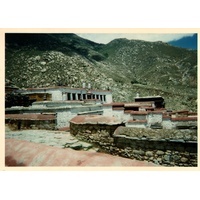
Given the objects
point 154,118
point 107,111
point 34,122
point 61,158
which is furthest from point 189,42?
point 107,111

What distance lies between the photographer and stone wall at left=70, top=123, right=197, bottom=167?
4.13 m

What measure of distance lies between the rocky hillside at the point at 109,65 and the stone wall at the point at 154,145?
199 cm

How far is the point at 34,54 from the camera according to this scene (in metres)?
18.4

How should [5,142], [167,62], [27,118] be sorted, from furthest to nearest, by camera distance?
[167,62]
[27,118]
[5,142]

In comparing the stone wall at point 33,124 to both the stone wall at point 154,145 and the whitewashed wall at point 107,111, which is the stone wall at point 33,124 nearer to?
the stone wall at point 154,145

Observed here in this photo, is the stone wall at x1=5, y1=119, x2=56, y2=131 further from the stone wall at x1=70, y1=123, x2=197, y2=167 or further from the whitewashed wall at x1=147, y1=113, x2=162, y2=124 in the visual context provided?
the whitewashed wall at x1=147, y1=113, x2=162, y2=124

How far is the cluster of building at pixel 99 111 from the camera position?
24.1ft

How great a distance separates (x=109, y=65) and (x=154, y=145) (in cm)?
1465

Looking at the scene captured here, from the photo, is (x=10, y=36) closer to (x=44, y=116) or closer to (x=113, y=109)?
(x=44, y=116)

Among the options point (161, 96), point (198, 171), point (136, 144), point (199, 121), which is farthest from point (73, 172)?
point (161, 96)

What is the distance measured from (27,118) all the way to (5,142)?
1928 mm

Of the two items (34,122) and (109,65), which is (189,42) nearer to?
(34,122)

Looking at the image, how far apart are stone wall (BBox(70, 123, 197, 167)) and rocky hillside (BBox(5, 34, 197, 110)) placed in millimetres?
1987

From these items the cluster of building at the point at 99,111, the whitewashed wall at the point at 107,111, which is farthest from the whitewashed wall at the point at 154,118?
the whitewashed wall at the point at 107,111
